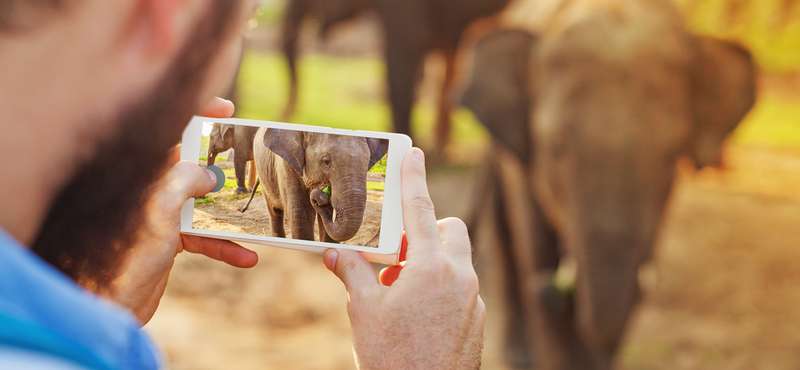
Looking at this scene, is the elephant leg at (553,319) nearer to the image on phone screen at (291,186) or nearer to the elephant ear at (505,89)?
the elephant ear at (505,89)

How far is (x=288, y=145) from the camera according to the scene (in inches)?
28.0

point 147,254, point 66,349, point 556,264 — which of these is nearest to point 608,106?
point 556,264

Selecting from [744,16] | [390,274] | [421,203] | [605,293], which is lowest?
[744,16]

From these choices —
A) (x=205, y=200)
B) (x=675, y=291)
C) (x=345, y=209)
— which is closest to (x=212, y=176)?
(x=205, y=200)

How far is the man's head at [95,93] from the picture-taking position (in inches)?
14.4

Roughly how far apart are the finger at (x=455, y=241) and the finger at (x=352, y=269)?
86mm

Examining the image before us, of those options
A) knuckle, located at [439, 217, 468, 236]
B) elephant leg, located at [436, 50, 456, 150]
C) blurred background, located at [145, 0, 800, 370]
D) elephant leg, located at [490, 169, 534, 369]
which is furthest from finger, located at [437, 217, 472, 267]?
elephant leg, located at [436, 50, 456, 150]

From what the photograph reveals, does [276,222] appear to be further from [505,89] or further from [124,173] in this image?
[505,89]

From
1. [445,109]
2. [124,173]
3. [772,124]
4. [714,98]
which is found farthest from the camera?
[772,124]

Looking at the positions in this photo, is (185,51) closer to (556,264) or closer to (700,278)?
(556,264)

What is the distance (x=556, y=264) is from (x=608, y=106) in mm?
690

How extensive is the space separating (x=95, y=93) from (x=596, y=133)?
1337 mm

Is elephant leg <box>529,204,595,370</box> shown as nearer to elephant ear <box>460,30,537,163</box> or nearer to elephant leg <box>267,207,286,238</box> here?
elephant ear <box>460,30,537,163</box>

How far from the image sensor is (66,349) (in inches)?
12.5
